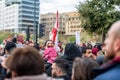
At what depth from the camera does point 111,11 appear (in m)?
31.5

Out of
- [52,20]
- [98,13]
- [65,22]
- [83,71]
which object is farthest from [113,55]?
[52,20]

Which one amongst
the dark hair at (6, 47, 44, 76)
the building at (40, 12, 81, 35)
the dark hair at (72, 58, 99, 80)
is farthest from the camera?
the building at (40, 12, 81, 35)

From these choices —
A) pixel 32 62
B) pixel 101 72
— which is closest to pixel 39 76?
pixel 32 62

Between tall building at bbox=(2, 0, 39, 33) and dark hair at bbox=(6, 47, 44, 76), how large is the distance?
146 metres

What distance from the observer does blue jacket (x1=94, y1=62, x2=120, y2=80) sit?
2.40m

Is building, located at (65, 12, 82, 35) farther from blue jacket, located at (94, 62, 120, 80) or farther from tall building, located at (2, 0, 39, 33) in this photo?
blue jacket, located at (94, 62, 120, 80)

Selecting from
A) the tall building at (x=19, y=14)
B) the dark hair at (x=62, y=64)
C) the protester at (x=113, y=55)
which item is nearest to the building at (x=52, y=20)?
the tall building at (x=19, y=14)

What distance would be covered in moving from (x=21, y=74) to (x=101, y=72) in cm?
65

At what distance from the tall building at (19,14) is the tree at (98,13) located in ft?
381

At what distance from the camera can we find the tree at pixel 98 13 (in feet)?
103

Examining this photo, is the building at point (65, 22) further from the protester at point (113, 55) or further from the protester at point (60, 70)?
the protester at point (113, 55)

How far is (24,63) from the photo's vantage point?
2.71 meters

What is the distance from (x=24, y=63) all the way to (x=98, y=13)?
96.1 feet

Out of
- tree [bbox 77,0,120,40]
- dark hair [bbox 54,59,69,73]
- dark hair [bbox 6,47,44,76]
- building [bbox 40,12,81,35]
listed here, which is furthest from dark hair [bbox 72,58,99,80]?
building [bbox 40,12,81,35]
